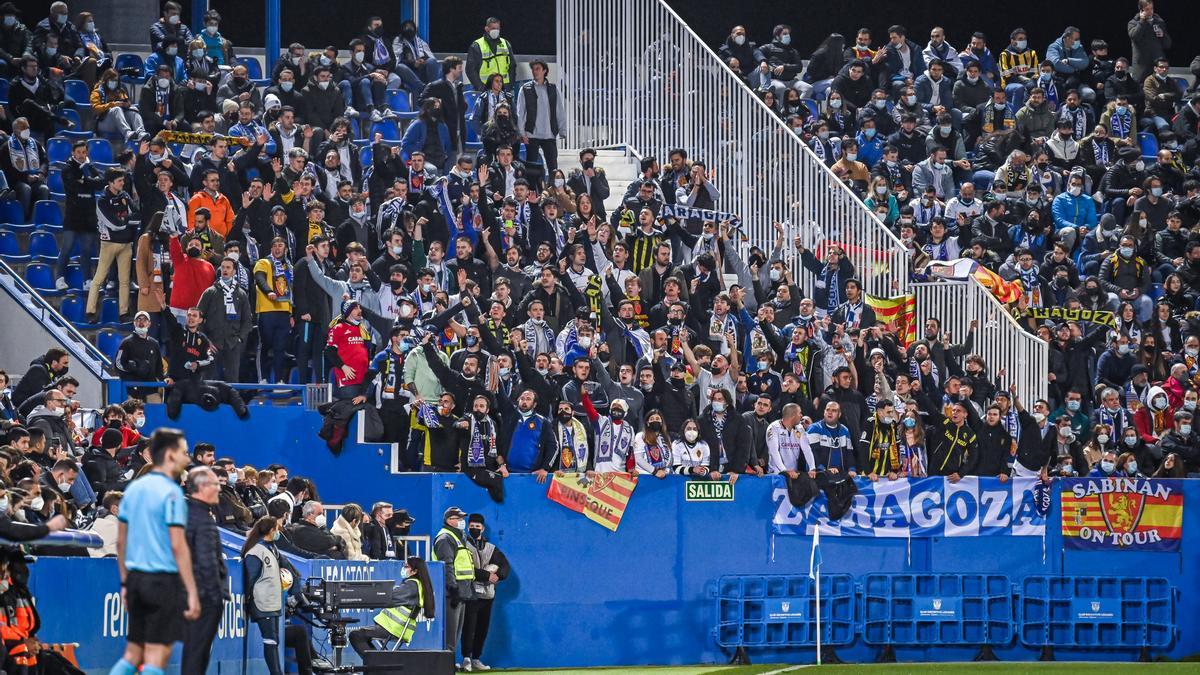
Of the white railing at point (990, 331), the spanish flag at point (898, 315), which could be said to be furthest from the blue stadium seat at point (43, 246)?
the white railing at point (990, 331)

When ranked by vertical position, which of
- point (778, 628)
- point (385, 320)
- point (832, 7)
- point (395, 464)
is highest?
point (832, 7)

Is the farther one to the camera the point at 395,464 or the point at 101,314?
the point at 101,314

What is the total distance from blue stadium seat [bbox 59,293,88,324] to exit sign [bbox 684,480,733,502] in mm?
7484

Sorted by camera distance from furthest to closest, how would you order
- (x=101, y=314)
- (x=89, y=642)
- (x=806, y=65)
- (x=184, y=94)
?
(x=806, y=65)
(x=184, y=94)
(x=101, y=314)
(x=89, y=642)

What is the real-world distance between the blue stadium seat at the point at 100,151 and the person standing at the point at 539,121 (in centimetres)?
554

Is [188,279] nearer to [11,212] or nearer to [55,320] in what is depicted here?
[55,320]

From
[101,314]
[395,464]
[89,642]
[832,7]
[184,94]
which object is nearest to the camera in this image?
[89,642]

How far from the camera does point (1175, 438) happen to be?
24.9 meters

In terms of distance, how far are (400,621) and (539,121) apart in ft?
34.2

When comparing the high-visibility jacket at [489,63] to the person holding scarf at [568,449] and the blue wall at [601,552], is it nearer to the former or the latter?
the blue wall at [601,552]

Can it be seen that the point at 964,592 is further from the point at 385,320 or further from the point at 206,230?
the point at 206,230

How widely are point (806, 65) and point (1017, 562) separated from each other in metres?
11.4

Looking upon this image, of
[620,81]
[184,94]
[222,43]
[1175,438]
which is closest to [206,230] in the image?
[184,94]

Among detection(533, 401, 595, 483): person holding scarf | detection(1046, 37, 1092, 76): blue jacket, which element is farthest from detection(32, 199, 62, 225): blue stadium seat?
detection(1046, 37, 1092, 76): blue jacket
